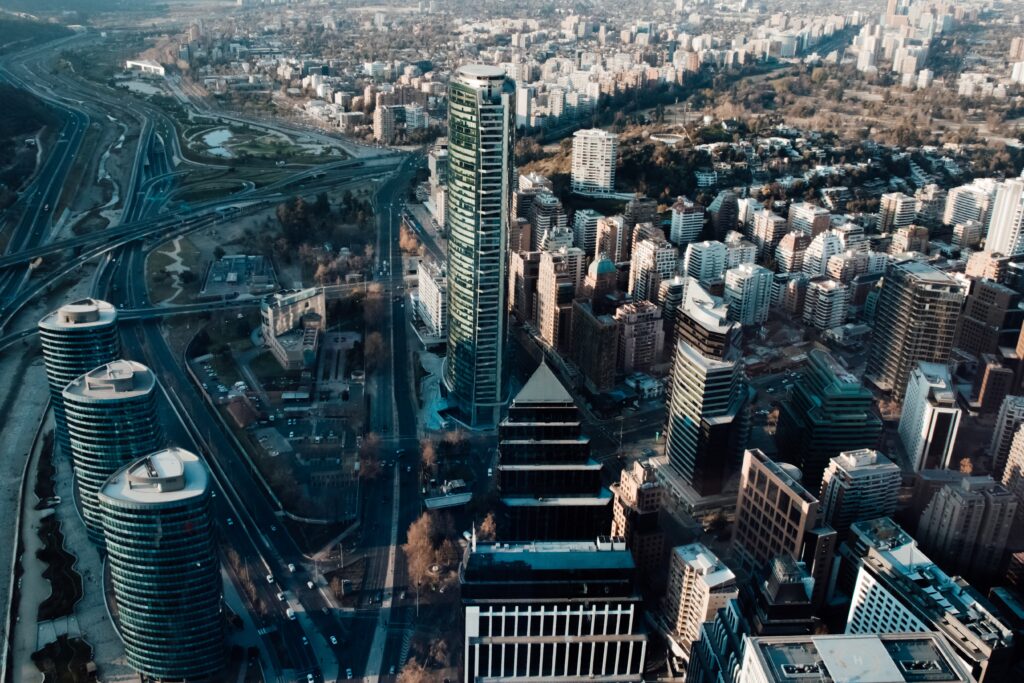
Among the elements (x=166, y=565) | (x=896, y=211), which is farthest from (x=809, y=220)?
(x=166, y=565)

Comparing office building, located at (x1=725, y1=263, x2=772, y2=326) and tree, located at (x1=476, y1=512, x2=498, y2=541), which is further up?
office building, located at (x1=725, y1=263, x2=772, y2=326)

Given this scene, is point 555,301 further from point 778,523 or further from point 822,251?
point 778,523

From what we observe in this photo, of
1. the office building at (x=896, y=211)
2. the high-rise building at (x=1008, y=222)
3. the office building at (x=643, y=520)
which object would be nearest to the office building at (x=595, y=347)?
the office building at (x=643, y=520)

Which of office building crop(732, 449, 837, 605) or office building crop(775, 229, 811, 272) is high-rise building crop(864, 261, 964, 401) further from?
office building crop(775, 229, 811, 272)

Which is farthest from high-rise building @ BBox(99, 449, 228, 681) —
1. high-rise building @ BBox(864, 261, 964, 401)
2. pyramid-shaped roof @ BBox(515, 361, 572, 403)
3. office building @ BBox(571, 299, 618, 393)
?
high-rise building @ BBox(864, 261, 964, 401)

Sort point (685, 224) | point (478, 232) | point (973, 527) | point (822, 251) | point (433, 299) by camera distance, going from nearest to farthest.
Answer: point (973, 527) → point (478, 232) → point (433, 299) → point (822, 251) → point (685, 224)
